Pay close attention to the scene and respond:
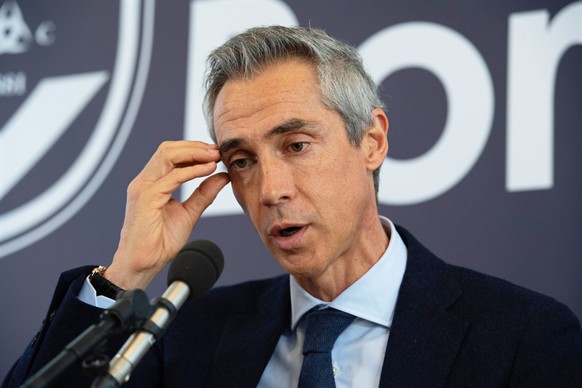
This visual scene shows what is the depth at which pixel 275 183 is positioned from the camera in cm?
207

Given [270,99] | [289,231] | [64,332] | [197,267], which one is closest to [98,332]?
[197,267]

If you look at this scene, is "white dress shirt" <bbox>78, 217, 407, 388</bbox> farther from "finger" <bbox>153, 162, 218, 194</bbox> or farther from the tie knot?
"finger" <bbox>153, 162, 218, 194</bbox>

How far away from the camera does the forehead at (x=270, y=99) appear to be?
2137 millimetres

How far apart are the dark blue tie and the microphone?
A: 47 cm

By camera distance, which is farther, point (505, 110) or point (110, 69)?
point (110, 69)

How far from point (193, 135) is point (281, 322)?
2.86 feet

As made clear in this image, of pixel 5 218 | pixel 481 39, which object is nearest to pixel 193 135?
pixel 5 218

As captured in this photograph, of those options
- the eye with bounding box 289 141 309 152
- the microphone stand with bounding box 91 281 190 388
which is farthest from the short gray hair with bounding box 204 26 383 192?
the microphone stand with bounding box 91 281 190 388

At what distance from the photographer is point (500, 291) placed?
2.19m

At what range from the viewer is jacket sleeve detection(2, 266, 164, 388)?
2.03 meters

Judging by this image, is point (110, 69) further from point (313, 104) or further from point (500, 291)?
point (500, 291)

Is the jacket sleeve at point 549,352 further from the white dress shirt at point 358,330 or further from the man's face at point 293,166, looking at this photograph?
the man's face at point 293,166

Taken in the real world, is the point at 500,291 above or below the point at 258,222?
below

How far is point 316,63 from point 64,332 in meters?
0.77
